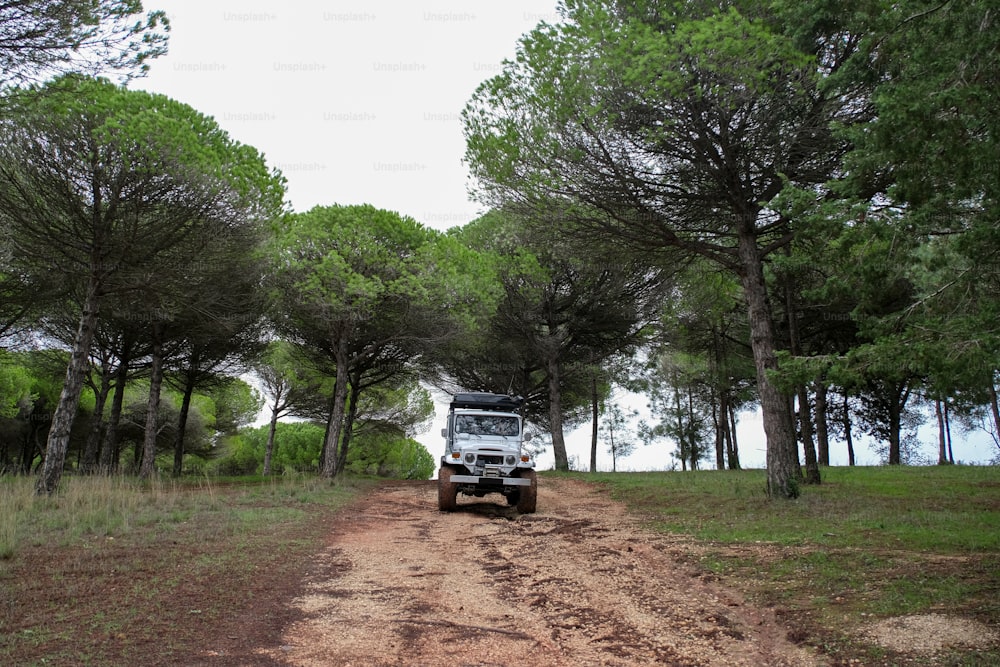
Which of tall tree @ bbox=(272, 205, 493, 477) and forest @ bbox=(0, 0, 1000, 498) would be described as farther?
tall tree @ bbox=(272, 205, 493, 477)

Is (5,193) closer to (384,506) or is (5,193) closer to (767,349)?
(384,506)

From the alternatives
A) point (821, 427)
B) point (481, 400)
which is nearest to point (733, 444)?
point (821, 427)

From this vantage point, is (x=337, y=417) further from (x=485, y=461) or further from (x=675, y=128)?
(x=675, y=128)

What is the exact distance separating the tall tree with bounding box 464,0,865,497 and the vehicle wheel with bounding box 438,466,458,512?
237 inches

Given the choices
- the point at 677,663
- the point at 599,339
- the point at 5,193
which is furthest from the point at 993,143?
the point at 599,339

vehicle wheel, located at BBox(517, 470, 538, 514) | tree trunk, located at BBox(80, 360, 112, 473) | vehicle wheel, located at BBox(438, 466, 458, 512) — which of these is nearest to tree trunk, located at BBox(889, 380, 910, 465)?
vehicle wheel, located at BBox(517, 470, 538, 514)

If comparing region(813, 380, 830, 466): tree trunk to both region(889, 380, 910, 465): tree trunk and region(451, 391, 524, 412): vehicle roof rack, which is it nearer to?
region(889, 380, 910, 465): tree trunk

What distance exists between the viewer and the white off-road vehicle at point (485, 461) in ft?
41.4

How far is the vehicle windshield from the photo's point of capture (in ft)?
45.8

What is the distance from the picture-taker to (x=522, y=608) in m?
5.44

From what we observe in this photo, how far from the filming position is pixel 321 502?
1366 centimetres

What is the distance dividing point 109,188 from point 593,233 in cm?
1040

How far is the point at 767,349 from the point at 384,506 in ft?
30.2

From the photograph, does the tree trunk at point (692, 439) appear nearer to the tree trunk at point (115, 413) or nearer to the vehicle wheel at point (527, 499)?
the vehicle wheel at point (527, 499)
